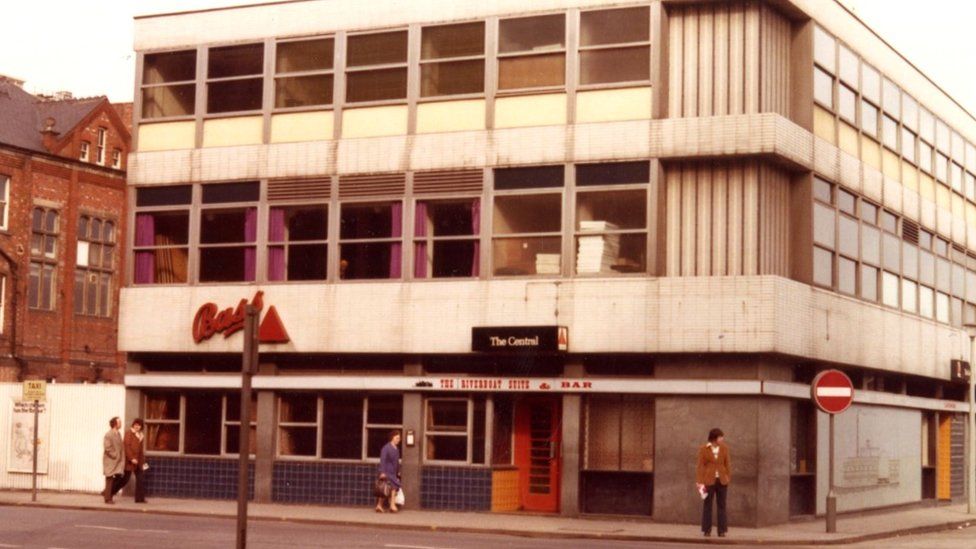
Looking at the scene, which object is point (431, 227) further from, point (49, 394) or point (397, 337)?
point (49, 394)

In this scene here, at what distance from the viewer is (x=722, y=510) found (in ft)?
92.1

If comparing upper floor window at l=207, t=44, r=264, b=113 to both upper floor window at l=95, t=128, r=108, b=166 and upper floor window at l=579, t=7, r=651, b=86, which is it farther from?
upper floor window at l=95, t=128, r=108, b=166

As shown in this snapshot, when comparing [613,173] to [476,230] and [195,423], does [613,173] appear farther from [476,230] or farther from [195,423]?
[195,423]

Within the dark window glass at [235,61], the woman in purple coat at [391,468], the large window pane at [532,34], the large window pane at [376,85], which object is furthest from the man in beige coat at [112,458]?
the large window pane at [532,34]

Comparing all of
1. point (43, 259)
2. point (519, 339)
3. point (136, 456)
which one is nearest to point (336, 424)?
point (136, 456)

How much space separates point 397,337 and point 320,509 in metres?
3.71

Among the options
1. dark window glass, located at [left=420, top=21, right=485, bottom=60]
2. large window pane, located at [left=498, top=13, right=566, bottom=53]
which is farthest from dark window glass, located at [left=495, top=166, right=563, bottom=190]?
dark window glass, located at [left=420, top=21, right=485, bottom=60]

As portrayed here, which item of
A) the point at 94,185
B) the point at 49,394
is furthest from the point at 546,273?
the point at 94,185

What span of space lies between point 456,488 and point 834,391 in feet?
26.9

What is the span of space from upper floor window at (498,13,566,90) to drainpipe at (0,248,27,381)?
3162 cm

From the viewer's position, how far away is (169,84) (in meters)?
37.3

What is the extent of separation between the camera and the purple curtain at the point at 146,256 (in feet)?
122

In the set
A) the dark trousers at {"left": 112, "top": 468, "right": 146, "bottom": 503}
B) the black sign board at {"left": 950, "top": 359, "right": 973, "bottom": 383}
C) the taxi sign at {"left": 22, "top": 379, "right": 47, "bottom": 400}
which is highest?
the black sign board at {"left": 950, "top": 359, "right": 973, "bottom": 383}

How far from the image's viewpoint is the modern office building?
3181cm
